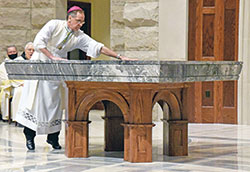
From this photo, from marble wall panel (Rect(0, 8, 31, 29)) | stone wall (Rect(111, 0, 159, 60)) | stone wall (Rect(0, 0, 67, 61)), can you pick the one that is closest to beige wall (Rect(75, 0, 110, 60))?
stone wall (Rect(0, 0, 67, 61))

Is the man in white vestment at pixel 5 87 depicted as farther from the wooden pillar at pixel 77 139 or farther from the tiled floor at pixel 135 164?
the wooden pillar at pixel 77 139

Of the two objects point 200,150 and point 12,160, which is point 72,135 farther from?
point 200,150

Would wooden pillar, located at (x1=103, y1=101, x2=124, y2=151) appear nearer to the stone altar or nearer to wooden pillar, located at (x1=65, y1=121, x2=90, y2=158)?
the stone altar

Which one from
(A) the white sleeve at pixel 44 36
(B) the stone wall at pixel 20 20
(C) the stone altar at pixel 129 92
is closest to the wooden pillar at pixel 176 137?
(C) the stone altar at pixel 129 92

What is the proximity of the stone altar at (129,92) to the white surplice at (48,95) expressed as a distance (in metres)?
0.39

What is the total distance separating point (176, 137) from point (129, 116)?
0.62 meters

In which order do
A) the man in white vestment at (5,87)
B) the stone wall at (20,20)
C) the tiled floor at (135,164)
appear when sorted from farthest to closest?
the stone wall at (20,20) < the man in white vestment at (5,87) < the tiled floor at (135,164)

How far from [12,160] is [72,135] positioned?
1.96ft

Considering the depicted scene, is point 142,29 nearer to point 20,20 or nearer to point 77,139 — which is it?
point 20,20

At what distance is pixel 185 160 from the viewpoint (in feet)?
18.6

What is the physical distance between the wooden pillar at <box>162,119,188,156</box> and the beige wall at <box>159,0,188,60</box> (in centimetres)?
297

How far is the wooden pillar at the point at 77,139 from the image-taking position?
579 centimetres

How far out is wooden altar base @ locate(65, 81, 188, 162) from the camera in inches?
217

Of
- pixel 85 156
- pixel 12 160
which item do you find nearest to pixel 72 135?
pixel 85 156
